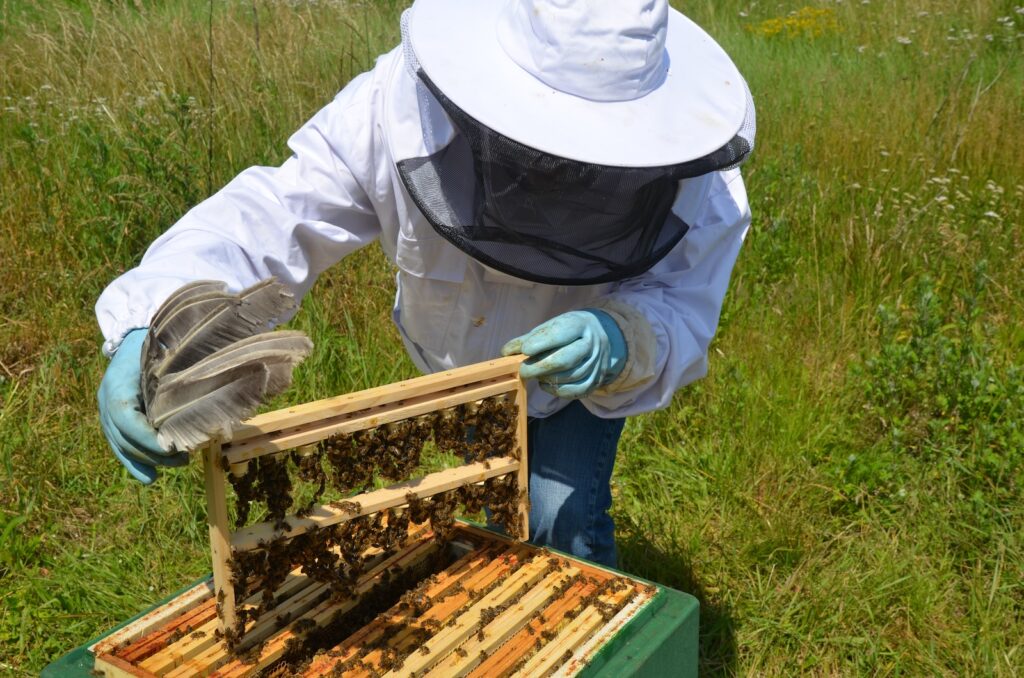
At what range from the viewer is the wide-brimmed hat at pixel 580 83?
1.92 meters

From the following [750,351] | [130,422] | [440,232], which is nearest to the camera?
[130,422]

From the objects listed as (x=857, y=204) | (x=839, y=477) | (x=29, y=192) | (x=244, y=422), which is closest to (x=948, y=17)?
(x=857, y=204)

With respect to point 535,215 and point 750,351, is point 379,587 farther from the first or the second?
point 750,351

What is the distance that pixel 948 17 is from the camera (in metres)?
6.58

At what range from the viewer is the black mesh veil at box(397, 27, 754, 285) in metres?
2.09

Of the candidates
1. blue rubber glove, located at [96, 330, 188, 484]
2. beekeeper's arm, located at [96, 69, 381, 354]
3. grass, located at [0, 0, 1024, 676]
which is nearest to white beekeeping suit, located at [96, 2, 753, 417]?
beekeeper's arm, located at [96, 69, 381, 354]

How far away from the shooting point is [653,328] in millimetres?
2316

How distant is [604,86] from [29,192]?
3.34 meters

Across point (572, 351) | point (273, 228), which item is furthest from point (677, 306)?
Result: point (273, 228)

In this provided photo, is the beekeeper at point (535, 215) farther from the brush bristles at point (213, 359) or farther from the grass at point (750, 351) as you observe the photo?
the grass at point (750, 351)

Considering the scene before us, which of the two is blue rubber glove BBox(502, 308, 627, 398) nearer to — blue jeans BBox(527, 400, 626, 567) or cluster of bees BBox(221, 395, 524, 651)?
cluster of bees BBox(221, 395, 524, 651)

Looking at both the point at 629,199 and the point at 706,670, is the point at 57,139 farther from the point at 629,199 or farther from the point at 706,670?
the point at 706,670

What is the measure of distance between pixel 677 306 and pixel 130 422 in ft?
4.51

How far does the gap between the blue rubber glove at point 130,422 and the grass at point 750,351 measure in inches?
59.8
